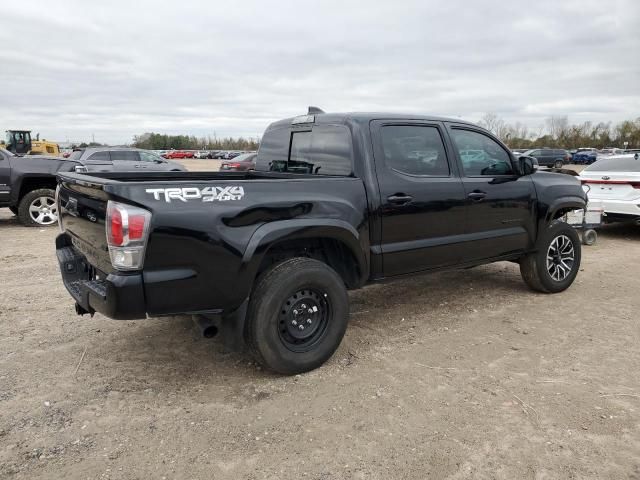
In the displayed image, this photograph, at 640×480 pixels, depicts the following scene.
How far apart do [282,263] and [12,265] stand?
5.29 metres

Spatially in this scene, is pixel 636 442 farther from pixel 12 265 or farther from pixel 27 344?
pixel 12 265

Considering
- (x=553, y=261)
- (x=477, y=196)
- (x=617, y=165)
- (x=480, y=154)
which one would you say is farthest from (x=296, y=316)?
(x=617, y=165)

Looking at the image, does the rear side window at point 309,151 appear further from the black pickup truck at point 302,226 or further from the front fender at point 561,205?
the front fender at point 561,205

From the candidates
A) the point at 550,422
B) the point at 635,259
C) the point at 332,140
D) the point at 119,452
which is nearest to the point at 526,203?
the point at 332,140

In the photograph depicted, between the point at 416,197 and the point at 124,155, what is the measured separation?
14.1 metres

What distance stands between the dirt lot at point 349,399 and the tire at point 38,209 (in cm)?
567

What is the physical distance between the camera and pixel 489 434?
3014 millimetres

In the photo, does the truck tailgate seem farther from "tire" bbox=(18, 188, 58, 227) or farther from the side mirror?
"tire" bbox=(18, 188, 58, 227)

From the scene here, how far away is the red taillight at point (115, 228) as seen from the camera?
2939mm

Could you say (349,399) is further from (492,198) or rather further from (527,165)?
(527,165)

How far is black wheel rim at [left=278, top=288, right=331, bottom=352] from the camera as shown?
3645 millimetres

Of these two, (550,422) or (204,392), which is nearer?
(550,422)

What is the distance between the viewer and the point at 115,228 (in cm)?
296

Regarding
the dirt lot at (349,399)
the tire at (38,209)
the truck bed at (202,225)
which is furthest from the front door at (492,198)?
the tire at (38,209)
